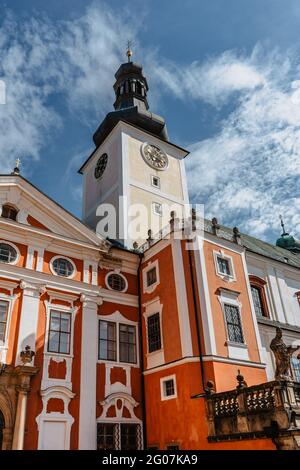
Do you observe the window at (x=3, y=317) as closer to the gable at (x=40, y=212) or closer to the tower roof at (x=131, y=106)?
the gable at (x=40, y=212)

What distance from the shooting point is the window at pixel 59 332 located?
16672 mm

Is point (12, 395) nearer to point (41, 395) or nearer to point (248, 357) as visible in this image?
point (41, 395)

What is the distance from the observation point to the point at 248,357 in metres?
17.5

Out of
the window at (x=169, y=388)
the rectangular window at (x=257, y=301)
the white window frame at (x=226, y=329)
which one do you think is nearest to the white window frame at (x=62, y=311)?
the window at (x=169, y=388)

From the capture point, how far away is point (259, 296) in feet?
80.3

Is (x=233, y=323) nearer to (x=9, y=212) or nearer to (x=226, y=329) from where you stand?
(x=226, y=329)

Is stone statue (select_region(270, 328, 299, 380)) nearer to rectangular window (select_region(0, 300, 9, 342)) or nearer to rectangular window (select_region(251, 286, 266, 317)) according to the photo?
rectangular window (select_region(0, 300, 9, 342))

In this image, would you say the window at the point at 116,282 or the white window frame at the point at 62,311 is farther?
the window at the point at 116,282

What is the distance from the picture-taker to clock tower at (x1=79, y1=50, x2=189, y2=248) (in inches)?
→ 995

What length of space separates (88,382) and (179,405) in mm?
3676

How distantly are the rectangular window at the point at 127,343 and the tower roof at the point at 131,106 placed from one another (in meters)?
15.3

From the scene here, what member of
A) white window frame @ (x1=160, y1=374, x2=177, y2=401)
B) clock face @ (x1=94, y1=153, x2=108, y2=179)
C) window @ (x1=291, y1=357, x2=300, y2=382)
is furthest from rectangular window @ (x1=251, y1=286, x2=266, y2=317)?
clock face @ (x1=94, y1=153, x2=108, y2=179)

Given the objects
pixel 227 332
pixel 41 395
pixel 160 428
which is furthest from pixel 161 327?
pixel 41 395
